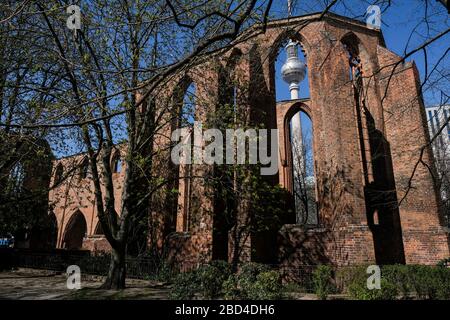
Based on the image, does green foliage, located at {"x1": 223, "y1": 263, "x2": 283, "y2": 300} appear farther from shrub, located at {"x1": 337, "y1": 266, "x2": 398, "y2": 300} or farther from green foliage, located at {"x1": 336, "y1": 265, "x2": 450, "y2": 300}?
green foliage, located at {"x1": 336, "y1": 265, "x2": 450, "y2": 300}

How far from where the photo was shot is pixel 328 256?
9.84 meters

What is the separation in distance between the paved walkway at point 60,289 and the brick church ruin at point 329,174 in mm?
1973

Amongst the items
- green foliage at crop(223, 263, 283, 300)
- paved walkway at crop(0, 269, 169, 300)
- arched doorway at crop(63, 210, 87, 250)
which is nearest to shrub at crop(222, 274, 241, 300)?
green foliage at crop(223, 263, 283, 300)

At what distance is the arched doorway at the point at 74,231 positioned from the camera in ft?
75.4

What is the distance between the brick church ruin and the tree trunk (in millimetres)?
1727

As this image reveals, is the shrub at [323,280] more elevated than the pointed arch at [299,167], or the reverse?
the pointed arch at [299,167]

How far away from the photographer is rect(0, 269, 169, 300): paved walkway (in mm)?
7895

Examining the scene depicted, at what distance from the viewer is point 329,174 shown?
35.1 ft

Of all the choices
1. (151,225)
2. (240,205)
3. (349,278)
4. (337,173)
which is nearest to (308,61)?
(337,173)

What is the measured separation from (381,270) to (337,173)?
3.29m

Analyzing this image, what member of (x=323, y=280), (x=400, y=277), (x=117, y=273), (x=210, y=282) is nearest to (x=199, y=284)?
(x=210, y=282)

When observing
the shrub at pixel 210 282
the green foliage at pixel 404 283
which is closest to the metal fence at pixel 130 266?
the green foliage at pixel 404 283

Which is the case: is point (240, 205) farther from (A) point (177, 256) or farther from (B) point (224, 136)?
(A) point (177, 256)

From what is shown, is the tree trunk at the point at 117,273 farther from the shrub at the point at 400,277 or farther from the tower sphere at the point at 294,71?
the tower sphere at the point at 294,71
